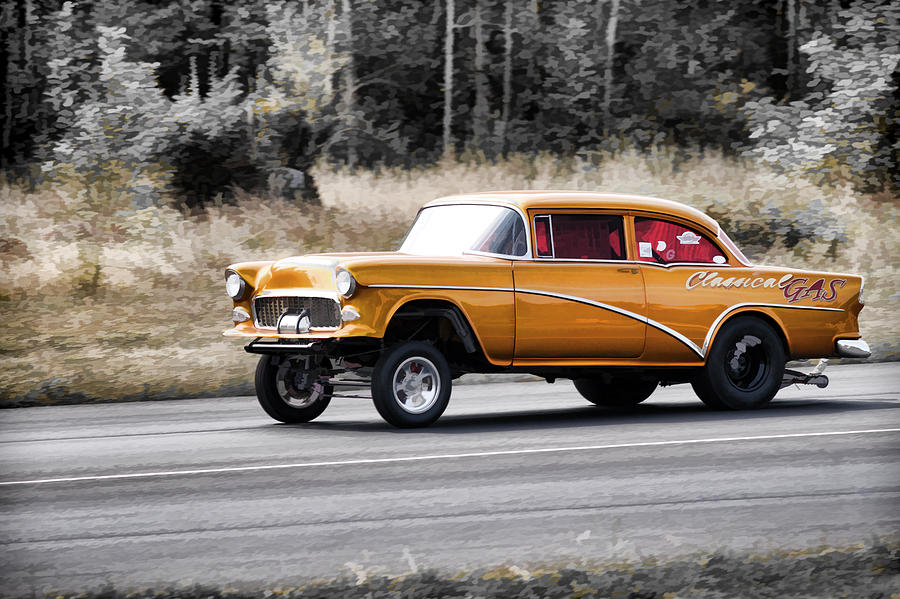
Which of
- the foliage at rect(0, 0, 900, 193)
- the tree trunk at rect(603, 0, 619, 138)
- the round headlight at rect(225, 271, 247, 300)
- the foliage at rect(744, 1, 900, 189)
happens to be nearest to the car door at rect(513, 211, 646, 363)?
the round headlight at rect(225, 271, 247, 300)

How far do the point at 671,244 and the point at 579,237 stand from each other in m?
0.96

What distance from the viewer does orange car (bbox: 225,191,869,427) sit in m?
11.0

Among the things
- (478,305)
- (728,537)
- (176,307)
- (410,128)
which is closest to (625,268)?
(478,305)

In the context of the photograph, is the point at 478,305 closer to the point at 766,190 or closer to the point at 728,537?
the point at 728,537

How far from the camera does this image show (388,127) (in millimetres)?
28234

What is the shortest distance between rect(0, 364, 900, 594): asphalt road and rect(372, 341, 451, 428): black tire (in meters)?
0.17

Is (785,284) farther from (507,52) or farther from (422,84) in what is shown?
(507,52)

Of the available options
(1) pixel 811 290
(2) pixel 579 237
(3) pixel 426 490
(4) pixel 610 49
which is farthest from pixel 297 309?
(4) pixel 610 49

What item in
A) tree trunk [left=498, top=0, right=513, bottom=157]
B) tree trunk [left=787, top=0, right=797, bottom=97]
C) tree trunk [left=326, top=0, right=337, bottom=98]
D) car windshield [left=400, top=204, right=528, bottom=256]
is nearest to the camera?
car windshield [left=400, top=204, right=528, bottom=256]

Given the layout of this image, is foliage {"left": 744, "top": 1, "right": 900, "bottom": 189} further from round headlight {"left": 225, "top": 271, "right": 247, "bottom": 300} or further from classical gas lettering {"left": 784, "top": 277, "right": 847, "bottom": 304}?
round headlight {"left": 225, "top": 271, "right": 247, "bottom": 300}

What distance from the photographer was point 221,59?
90.4 ft

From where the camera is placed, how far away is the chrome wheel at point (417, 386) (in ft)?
35.9

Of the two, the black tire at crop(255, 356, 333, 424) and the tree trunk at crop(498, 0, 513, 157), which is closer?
the black tire at crop(255, 356, 333, 424)

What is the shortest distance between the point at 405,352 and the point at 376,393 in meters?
0.39
